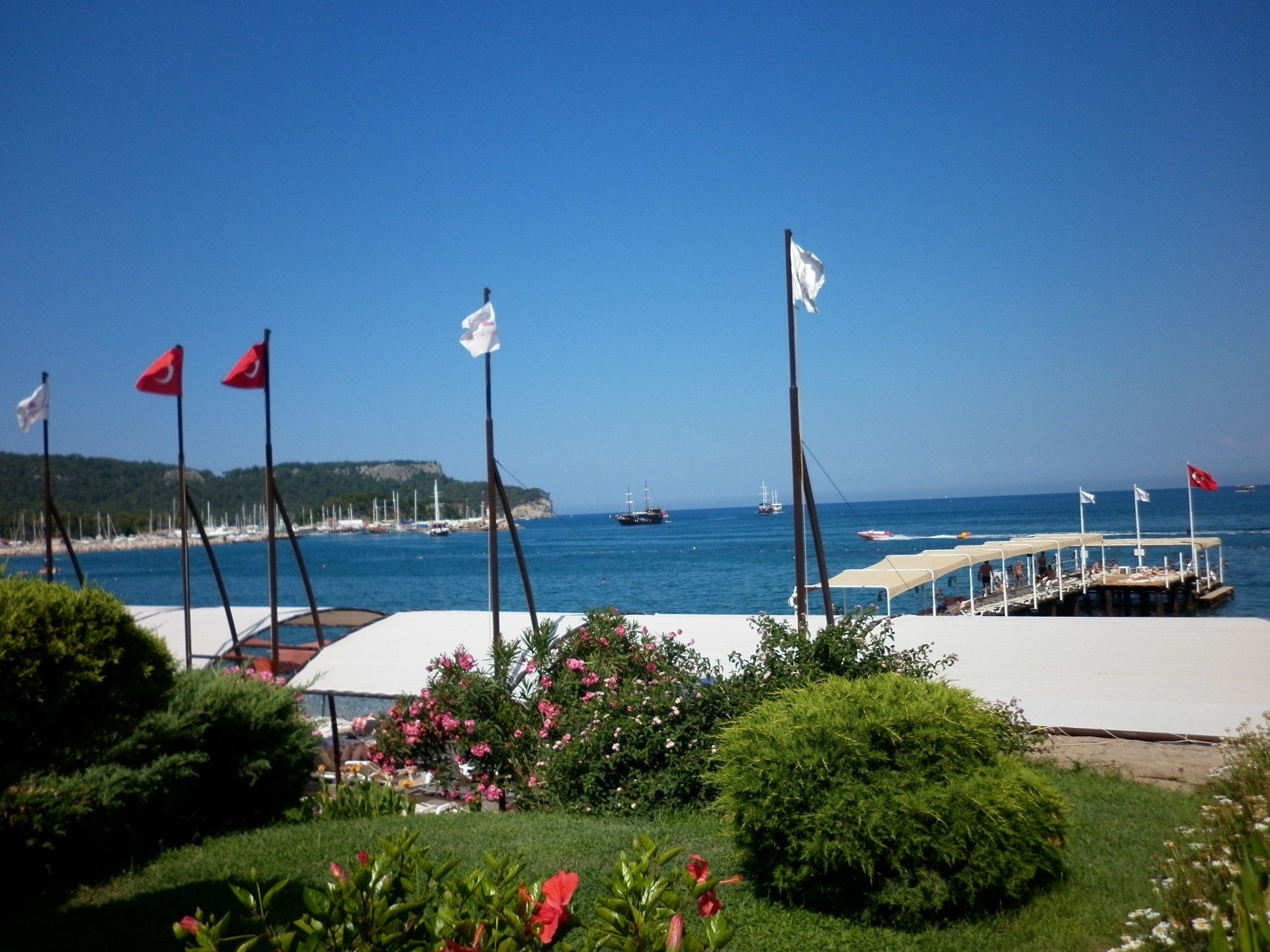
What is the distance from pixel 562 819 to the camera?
24.1 ft

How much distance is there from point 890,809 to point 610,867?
1.77m

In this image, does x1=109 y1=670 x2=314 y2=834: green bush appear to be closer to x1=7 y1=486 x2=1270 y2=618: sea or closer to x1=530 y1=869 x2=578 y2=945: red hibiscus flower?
x1=530 y1=869 x2=578 y2=945: red hibiscus flower

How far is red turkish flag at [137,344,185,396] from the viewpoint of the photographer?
17.9m

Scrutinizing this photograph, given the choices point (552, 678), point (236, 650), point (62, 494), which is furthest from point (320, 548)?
point (552, 678)

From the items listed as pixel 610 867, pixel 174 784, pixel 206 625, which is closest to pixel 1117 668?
pixel 610 867

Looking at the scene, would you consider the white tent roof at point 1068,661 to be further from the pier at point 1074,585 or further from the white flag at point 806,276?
the pier at point 1074,585

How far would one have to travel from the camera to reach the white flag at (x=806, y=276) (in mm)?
11773

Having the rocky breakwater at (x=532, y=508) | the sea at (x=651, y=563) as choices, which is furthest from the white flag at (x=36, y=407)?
the rocky breakwater at (x=532, y=508)

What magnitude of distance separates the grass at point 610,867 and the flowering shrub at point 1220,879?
27 cm

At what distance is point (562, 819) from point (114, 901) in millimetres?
3055

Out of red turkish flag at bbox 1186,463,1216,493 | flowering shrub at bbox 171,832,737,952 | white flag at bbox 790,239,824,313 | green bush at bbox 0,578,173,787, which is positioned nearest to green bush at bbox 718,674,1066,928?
flowering shrub at bbox 171,832,737,952

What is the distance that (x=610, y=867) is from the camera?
18.5 ft

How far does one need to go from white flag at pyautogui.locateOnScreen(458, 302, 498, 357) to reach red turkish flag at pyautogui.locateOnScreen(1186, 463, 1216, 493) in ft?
83.4

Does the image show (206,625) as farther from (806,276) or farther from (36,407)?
(806,276)
